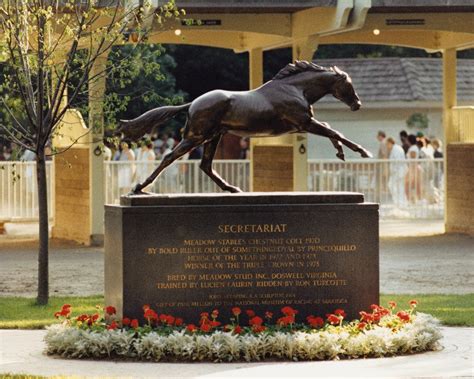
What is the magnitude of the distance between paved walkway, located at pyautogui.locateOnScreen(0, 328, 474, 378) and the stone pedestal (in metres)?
1.10

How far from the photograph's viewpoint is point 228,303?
13.6m

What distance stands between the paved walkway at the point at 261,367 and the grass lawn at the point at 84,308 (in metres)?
2.29

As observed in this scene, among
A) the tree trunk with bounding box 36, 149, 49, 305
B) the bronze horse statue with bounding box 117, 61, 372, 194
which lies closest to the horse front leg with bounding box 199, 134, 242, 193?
the bronze horse statue with bounding box 117, 61, 372, 194

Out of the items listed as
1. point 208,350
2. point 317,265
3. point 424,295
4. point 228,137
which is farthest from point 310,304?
point 228,137

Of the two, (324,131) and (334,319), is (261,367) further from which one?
(324,131)

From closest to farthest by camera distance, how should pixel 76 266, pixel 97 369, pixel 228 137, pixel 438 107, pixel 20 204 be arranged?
pixel 97 369, pixel 76 266, pixel 20 204, pixel 228 137, pixel 438 107

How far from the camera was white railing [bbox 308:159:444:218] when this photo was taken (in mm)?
33531

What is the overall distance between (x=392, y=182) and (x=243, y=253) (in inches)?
811

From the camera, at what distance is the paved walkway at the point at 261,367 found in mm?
11805

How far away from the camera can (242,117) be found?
14.1 metres

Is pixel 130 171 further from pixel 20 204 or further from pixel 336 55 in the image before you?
pixel 336 55

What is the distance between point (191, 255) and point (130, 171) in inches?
666

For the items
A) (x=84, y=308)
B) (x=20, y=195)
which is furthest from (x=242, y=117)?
(x=20, y=195)

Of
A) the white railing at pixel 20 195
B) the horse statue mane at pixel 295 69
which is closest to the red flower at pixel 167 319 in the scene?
the horse statue mane at pixel 295 69
